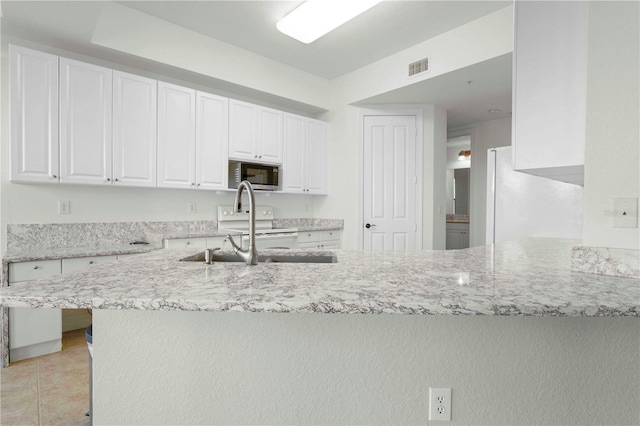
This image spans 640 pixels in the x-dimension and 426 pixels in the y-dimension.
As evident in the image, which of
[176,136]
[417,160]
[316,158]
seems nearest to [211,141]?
[176,136]

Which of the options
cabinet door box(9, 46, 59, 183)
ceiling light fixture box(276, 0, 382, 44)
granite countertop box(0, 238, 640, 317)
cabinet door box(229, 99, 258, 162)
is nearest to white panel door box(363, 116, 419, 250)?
cabinet door box(229, 99, 258, 162)

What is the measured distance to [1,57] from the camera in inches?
109

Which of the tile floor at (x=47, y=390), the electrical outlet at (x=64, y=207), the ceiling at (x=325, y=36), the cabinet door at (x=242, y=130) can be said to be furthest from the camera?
the cabinet door at (x=242, y=130)

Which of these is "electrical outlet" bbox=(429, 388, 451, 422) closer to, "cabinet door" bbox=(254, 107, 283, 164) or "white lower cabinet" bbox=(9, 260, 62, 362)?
"white lower cabinet" bbox=(9, 260, 62, 362)

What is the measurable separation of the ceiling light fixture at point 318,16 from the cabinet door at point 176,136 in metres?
1.23

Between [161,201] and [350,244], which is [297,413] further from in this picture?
[350,244]

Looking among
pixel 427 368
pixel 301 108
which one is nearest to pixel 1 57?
pixel 301 108

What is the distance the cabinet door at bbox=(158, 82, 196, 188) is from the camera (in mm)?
3340

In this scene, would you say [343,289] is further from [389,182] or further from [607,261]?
[389,182]

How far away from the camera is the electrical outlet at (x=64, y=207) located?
304cm

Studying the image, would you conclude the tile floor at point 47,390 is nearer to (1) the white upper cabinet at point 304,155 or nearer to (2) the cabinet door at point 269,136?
(2) the cabinet door at point 269,136

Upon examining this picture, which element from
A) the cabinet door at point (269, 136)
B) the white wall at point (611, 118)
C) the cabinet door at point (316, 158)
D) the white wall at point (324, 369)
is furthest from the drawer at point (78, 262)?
the white wall at point (611, 118)

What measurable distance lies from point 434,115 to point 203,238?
330 cm

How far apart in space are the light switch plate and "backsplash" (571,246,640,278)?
9 centimetres
